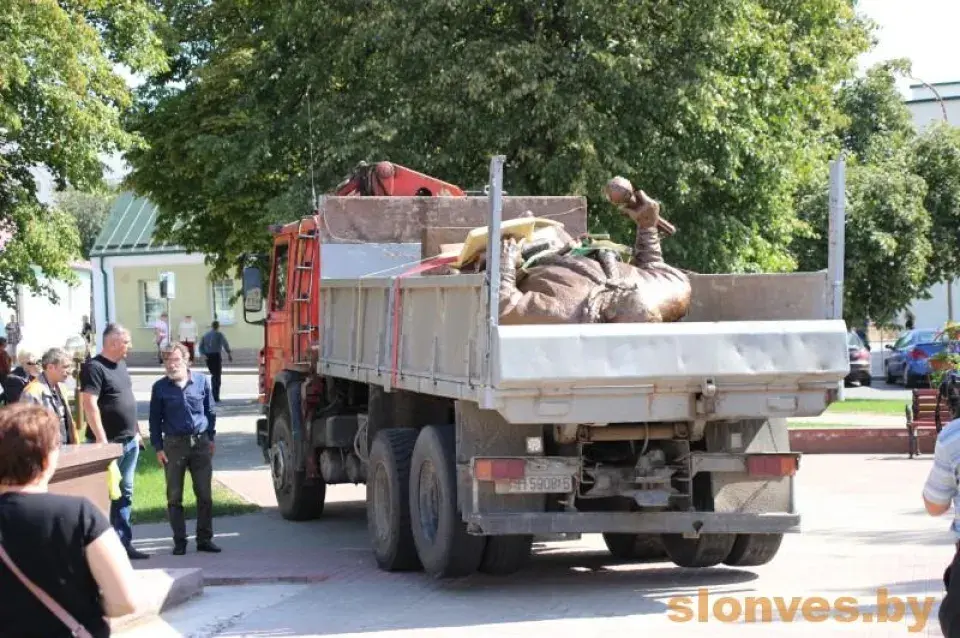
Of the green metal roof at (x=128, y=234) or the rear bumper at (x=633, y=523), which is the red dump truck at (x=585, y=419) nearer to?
the rear bumper at (x=633, y=523)

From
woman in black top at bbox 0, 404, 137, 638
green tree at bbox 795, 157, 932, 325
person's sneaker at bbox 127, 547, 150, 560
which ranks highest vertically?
green tree at bbox 795, 157, 932, 325

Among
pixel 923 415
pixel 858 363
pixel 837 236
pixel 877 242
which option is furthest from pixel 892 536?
pixel 858 363

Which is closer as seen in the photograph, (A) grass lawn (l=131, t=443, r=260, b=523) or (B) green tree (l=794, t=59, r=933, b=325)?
(A) grass lawn (l=131, t=443, r=260, b=523)

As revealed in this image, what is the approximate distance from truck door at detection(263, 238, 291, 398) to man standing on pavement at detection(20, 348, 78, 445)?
423cm

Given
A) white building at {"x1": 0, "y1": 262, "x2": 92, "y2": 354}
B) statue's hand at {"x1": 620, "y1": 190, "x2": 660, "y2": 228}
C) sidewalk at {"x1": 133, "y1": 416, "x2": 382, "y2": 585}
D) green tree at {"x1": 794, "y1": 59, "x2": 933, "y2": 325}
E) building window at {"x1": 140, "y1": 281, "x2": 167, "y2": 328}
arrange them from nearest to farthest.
→ statue's hand at {"x1": 620, "y1": 190, "x2": 660, "y2": 228}
sidewalk at {"x1": 133, "y1": 416, "x2": 382, "y2": 585}
green tree at {"x1": 794, "y1": 59, "x2": 933, "y2": 325}
building window at {"x1": 140, "y1": 281, "x2": 167, "y2": 328}
white building at {"x1": 0, "y1": 262, "x2": 92, "y2": 354}

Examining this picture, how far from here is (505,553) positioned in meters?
10.8

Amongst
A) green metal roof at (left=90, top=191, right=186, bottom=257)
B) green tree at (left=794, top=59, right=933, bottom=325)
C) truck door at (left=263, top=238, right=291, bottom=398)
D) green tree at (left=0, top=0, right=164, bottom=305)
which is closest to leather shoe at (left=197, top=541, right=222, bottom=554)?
truck door at (left=263, top=238, right=291, bottom=398)

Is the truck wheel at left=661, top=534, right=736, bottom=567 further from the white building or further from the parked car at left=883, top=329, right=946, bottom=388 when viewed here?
the white building

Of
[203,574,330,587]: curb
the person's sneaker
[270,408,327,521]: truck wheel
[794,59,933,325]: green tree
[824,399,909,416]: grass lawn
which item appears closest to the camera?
[203,574,330,587]: curb

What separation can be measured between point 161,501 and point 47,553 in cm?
1139

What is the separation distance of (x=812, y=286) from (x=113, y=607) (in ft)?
23.5

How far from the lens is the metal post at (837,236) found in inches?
412

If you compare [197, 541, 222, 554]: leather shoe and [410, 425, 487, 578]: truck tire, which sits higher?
[410, 425, 487, 578]: truck tire

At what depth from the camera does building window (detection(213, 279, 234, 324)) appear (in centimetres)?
5950
